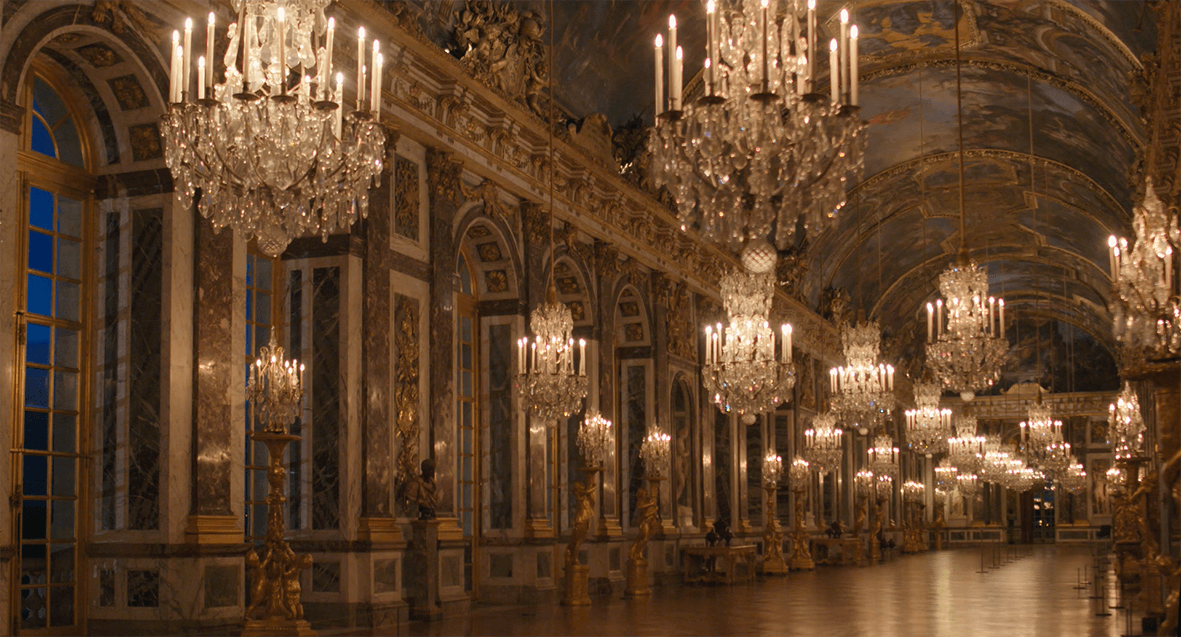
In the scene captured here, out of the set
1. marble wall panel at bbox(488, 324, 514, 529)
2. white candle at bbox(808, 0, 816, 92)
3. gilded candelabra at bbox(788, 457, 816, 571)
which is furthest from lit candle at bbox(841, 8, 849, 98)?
gilded candelabra at bbox(788, 457, 816, 571)

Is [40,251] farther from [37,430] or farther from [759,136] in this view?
[759,136]

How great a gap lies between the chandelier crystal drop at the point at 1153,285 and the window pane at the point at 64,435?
29.1 feet

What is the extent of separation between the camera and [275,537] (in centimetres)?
1005

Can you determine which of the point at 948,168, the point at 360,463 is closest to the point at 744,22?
the point at 360,463

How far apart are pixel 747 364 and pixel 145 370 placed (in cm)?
605

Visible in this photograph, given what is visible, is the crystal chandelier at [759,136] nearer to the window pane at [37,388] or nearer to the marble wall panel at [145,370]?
the marble wall panel at [145,370]

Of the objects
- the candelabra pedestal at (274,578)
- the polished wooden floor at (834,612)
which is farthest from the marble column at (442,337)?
the candelabra pedestal at (274,578)

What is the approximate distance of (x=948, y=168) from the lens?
Answer: 105 feet

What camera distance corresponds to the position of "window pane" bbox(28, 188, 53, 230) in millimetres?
10178

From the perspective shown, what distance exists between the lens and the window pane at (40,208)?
10.2 meters

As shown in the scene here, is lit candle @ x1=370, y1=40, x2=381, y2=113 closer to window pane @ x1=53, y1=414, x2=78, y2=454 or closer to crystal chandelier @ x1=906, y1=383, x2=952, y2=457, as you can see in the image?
window pane @ x1=53, y1=414, x2=78, y2=454

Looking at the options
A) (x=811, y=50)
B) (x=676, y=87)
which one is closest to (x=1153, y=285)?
(x=811, y=50)

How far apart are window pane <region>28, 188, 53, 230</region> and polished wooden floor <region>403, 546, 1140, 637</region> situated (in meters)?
5.12

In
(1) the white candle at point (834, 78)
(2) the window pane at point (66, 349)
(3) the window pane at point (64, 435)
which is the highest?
(1) the white candle at point (834, 78)
